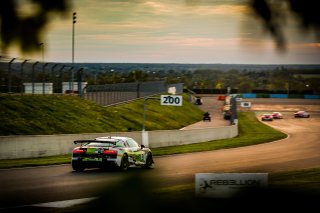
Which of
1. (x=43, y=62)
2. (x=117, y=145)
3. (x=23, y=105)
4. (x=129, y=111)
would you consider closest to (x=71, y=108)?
(x=23, y=105)

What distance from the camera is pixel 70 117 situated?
3919 centimetres

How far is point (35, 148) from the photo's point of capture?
94.6ft

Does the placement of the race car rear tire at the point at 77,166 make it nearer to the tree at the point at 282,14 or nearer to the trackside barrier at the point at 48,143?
the trackside barrier at the point at 48,143

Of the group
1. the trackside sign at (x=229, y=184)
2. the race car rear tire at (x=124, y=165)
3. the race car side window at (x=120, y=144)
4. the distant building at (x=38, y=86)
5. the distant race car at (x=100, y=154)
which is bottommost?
the distant race car at (x=100, y=154)

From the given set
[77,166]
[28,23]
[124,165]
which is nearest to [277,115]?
[77,166]

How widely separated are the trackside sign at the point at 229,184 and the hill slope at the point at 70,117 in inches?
844

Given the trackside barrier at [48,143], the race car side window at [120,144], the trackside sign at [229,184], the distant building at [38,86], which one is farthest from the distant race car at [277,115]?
the trackside sign at [229,184]

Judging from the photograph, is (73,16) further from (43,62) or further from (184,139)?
(184,139)

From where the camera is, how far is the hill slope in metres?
33.1

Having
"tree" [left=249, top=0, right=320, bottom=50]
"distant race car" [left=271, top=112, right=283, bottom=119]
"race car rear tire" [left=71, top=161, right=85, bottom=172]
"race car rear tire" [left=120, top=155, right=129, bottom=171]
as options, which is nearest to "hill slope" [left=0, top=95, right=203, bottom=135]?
"race car rear tire" [left=71, top=161, right=85, bottom=172]

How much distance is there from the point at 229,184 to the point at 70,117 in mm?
36886

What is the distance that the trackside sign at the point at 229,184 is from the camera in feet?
8.38

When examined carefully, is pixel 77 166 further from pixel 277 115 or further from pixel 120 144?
pixel 277 115

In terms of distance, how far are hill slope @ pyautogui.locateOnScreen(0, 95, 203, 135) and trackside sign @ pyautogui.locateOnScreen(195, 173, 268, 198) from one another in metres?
21.4
